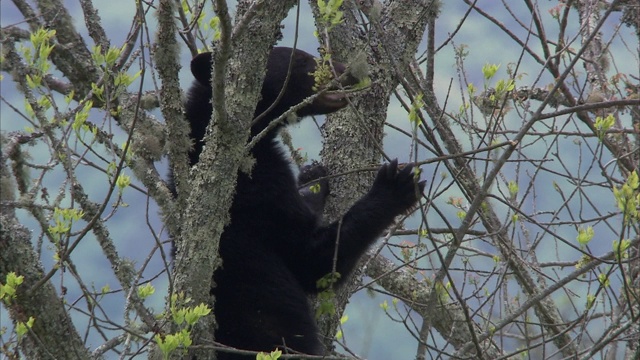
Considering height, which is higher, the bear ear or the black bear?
the bear ear

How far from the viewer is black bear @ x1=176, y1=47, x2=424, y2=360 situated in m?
5.32

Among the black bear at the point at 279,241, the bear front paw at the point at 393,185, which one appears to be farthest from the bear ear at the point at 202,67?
the bear front paw at the point at 393,185

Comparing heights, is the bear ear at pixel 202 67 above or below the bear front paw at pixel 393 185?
above

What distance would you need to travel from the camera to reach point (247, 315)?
208 inches

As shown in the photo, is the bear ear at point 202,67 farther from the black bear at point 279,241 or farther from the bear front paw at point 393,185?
the bear front paw at point 393,185

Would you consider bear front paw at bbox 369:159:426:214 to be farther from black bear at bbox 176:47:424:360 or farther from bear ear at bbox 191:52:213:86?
bear ear at bbox 191:52:213:86

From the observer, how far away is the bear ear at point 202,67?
559 centimetres

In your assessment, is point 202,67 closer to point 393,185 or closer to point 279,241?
point 279,241

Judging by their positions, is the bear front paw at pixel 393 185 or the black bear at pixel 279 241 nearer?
the black bear at pixel 279 241

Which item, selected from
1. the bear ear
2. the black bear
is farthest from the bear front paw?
the bear ear

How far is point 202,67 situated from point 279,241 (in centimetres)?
132

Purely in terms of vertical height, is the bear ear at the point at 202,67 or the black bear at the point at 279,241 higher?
the bear ear at the point at 202,67

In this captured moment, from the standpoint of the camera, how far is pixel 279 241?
568cm

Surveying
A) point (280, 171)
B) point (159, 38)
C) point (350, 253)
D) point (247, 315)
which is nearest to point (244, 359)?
point (247, 315)
